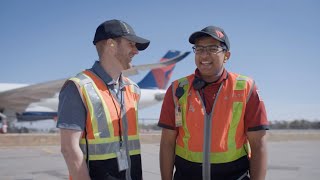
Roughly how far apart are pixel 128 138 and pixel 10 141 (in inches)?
521

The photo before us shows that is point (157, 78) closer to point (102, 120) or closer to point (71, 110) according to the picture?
point (102, 120)

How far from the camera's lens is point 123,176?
7.09 ft

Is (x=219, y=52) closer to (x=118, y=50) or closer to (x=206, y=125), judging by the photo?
(x=206, y=125)

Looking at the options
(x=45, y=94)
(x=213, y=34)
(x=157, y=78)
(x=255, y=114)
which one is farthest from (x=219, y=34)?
(x=157, y=78)

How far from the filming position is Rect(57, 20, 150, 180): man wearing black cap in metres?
1.96

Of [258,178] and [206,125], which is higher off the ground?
[206,125]

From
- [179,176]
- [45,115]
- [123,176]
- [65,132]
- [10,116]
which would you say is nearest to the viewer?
[65,132]

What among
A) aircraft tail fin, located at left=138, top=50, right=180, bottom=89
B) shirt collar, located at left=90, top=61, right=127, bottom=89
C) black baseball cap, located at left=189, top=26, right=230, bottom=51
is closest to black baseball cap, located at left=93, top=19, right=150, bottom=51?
shirt collar, located at left=90, top=61, right=127, bottom=89

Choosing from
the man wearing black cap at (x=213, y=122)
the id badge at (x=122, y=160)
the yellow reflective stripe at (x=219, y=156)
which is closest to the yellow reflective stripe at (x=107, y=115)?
the id badge at (x=122, y=160)

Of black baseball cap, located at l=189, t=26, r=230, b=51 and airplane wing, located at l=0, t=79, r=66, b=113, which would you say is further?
airplane wing, located at l=0, t=79, r=66, b=113

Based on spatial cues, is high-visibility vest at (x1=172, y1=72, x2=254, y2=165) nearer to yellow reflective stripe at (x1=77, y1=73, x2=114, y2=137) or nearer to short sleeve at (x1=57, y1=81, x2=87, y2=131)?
yellow reflective stripe at (x1=77, y1=73, x2=114, y2=137)

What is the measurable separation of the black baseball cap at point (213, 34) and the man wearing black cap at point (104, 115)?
0.36 m

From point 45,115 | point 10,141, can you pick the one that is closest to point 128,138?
point 10,141

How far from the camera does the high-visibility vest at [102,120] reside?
2.08 metres
